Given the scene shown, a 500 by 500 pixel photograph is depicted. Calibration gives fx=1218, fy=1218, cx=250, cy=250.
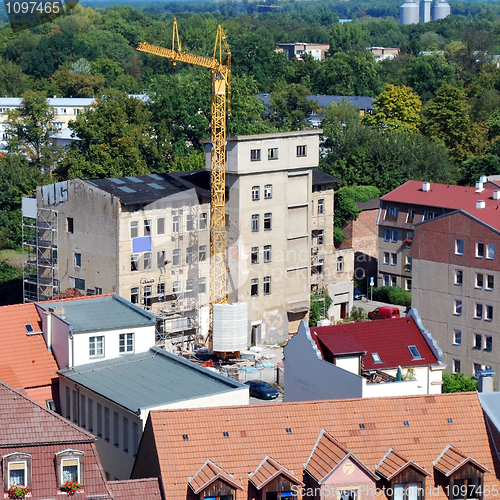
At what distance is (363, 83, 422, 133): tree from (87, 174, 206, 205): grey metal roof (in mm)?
59932

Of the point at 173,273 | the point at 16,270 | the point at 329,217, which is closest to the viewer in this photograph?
the point at 173,273

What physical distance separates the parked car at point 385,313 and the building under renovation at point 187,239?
5.43 meters

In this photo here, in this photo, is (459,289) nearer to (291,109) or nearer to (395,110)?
(395,110)

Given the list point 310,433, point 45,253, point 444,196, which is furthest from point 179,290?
point 310,433

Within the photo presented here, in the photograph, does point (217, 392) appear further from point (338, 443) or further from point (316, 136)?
point (316, 136)

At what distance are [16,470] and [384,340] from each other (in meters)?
19.2

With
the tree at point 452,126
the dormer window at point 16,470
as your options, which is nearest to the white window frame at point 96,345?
the dormer window at point 16,470

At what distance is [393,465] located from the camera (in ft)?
112

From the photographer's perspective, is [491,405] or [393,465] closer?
[393,465]

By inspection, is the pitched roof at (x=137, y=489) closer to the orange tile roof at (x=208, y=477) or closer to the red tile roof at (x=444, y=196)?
the orange tile roof at (x=208, y=477)

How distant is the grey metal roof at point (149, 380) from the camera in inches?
1647

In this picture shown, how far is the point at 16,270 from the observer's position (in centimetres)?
8738

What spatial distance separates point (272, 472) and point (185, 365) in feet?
40.9

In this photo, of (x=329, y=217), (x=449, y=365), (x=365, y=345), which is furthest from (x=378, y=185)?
(x=365, y=345)
